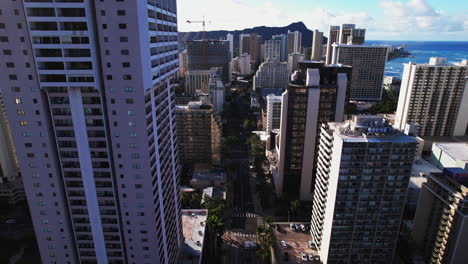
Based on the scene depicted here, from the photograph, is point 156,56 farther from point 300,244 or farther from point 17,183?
point 17,183

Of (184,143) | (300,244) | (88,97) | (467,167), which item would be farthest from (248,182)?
(88,97)

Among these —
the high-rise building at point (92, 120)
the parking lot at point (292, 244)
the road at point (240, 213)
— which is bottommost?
the road at point (240, 213)

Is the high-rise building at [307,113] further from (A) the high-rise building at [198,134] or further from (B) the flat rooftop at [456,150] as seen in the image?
(B) the flat rooftop at [456,150]

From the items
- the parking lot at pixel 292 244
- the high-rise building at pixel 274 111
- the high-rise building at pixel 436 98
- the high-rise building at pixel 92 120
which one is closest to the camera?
the high-rise building at pixel 92 120

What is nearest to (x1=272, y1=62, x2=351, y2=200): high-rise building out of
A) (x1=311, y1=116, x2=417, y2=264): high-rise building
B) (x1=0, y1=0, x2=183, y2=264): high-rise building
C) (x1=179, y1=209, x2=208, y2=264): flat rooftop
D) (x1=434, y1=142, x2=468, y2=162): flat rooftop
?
(x1=311, y1=116, x2=417, y2=264): high-rise building

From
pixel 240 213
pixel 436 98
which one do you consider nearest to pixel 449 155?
pixel 436 98

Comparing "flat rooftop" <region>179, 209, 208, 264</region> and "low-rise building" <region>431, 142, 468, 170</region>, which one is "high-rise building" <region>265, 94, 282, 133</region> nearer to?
"low-rise building" <region>431, 142, 468, 170</region>

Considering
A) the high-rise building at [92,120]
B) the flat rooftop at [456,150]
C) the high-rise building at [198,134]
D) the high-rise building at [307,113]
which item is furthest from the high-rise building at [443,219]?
the high-rise building at [198,134]
